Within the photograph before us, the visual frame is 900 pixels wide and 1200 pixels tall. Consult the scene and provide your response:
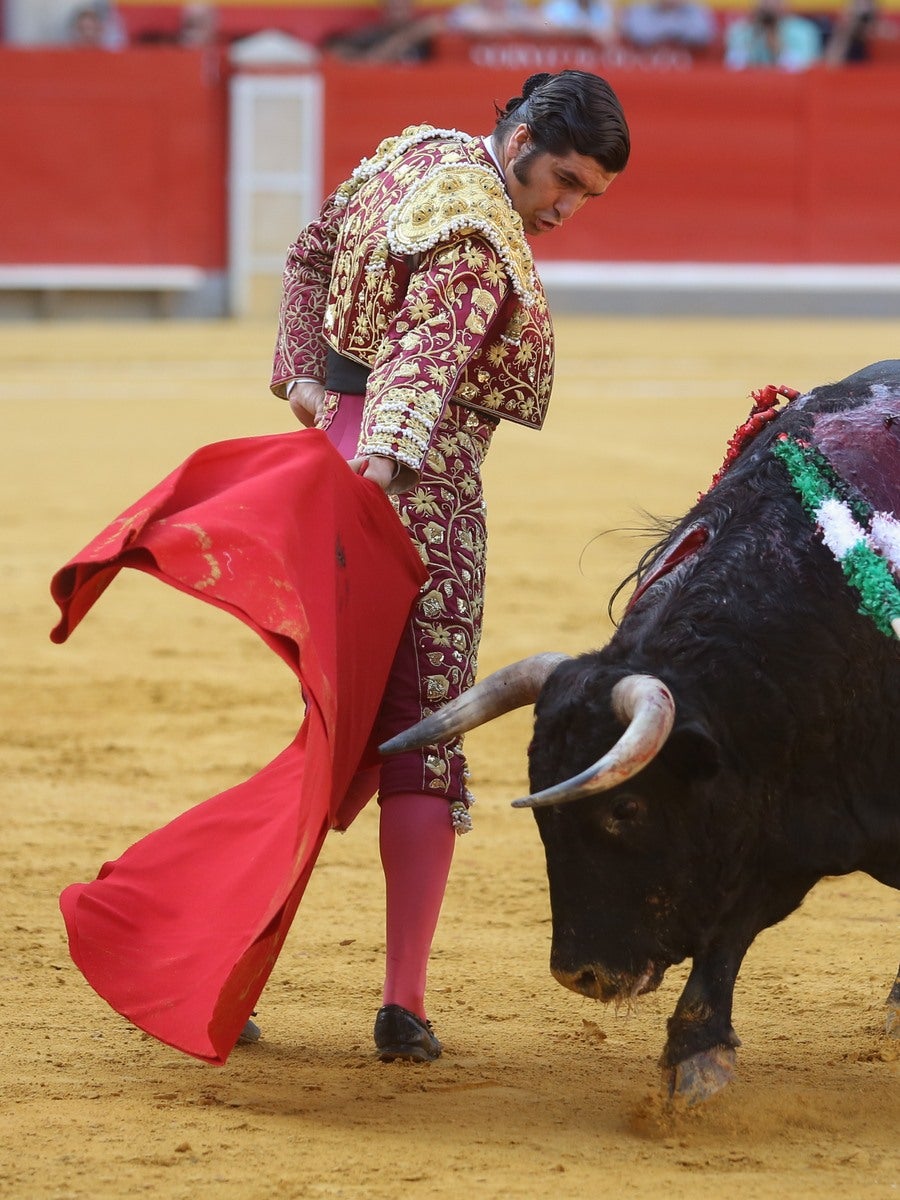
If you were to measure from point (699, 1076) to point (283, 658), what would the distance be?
25.7 inches

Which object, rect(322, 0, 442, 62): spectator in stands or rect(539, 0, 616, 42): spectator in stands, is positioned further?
rect(322, 0, 442, 62): spectator in stands

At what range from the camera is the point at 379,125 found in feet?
45.8

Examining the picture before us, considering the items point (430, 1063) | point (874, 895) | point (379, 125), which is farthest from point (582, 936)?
point (379, 125)

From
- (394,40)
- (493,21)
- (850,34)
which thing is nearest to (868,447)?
(493,21)

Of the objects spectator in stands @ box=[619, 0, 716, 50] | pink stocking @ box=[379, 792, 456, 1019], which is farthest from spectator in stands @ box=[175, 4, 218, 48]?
pink stocking @ box=[379, 792, 456, 1019]

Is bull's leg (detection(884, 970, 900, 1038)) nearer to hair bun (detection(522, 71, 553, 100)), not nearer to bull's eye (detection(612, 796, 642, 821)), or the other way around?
bull's eye (detection(612, 796, 642, 821))

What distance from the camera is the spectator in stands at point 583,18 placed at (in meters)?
→ 13.9

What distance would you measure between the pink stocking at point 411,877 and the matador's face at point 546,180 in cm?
72

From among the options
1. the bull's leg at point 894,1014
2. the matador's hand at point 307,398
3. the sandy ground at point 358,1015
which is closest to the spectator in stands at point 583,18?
→ the sandy ground at point 358,1015

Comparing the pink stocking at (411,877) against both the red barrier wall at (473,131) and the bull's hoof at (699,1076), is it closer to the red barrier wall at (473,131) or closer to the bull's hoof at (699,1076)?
the bull's hoof at (699,1076)

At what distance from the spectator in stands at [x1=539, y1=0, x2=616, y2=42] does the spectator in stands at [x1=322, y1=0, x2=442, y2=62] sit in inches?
33.1

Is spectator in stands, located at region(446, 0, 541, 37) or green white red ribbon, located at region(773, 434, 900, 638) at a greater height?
spectator in stands, located at region(446, 0, 541, 37)

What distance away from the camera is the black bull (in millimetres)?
2109

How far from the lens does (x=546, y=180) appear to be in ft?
7.68
